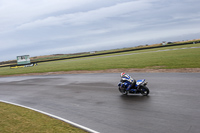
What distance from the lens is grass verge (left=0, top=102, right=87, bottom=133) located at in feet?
24.5

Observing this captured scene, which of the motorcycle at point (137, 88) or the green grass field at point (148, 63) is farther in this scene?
the green grass field at point (148, 63)

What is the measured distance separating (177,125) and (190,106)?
2039 millimetres

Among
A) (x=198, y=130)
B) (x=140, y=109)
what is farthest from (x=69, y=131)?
(x=198, y=130)

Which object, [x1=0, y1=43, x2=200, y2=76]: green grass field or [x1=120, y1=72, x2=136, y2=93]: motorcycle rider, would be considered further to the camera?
[x1=0, y1=43, x2=200, y2=76]: green grass field

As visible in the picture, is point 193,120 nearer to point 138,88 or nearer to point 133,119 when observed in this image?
point 133,119

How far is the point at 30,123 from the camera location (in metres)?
8.39

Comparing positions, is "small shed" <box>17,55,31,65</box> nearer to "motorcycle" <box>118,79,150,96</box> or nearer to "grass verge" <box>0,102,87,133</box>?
"grass verge" <box>0,102,87,133</box>

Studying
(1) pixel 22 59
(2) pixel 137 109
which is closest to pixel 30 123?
(2) pixel 137 109

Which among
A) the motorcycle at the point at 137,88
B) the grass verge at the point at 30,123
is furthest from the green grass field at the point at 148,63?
the grass verge at the point at 30,123

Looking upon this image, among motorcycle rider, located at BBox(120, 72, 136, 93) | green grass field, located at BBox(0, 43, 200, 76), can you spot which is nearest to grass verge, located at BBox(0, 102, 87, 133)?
motorcycle rider, located at BBox(120, 72, 136, 93)

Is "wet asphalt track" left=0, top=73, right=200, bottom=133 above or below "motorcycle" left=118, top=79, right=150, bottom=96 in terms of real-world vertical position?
below

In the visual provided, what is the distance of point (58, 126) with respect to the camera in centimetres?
779

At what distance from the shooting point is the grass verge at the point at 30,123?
7.45 meters

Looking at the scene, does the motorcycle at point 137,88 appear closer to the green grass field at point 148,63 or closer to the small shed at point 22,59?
the green grass field at point 148,63
